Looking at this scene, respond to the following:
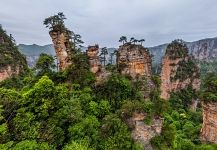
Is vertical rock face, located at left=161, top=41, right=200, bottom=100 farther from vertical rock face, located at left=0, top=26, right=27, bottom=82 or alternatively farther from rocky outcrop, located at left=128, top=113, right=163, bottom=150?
rocky outcrop, located at left=128, top=113, right=163, bottom=150

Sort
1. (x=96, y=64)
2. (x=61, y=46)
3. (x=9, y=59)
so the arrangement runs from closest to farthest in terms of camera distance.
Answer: (x=96, y=64), (x=61, y=46), (x=9, y=59)

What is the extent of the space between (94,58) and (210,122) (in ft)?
77.8

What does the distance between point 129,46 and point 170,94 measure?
44.5 meters

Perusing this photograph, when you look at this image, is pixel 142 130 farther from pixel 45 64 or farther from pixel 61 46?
pixel 61 46

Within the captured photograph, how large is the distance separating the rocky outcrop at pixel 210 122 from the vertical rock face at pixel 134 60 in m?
12.9

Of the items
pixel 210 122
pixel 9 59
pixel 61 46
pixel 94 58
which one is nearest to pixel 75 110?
pixel 94 58

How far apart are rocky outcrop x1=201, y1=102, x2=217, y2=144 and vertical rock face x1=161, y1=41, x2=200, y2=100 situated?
1331 inches

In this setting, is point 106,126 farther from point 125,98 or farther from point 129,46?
point 129,46

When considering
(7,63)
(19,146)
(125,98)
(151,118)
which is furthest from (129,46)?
(7,63)

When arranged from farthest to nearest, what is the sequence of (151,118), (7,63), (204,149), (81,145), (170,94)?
(170,94)
(7,63)
(204,149)
(151,118)
(81,145)

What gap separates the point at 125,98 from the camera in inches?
1603

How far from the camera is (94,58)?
1714 inches

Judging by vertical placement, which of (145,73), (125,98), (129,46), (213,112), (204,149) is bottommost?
(204,149)

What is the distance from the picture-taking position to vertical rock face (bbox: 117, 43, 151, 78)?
45.9m
